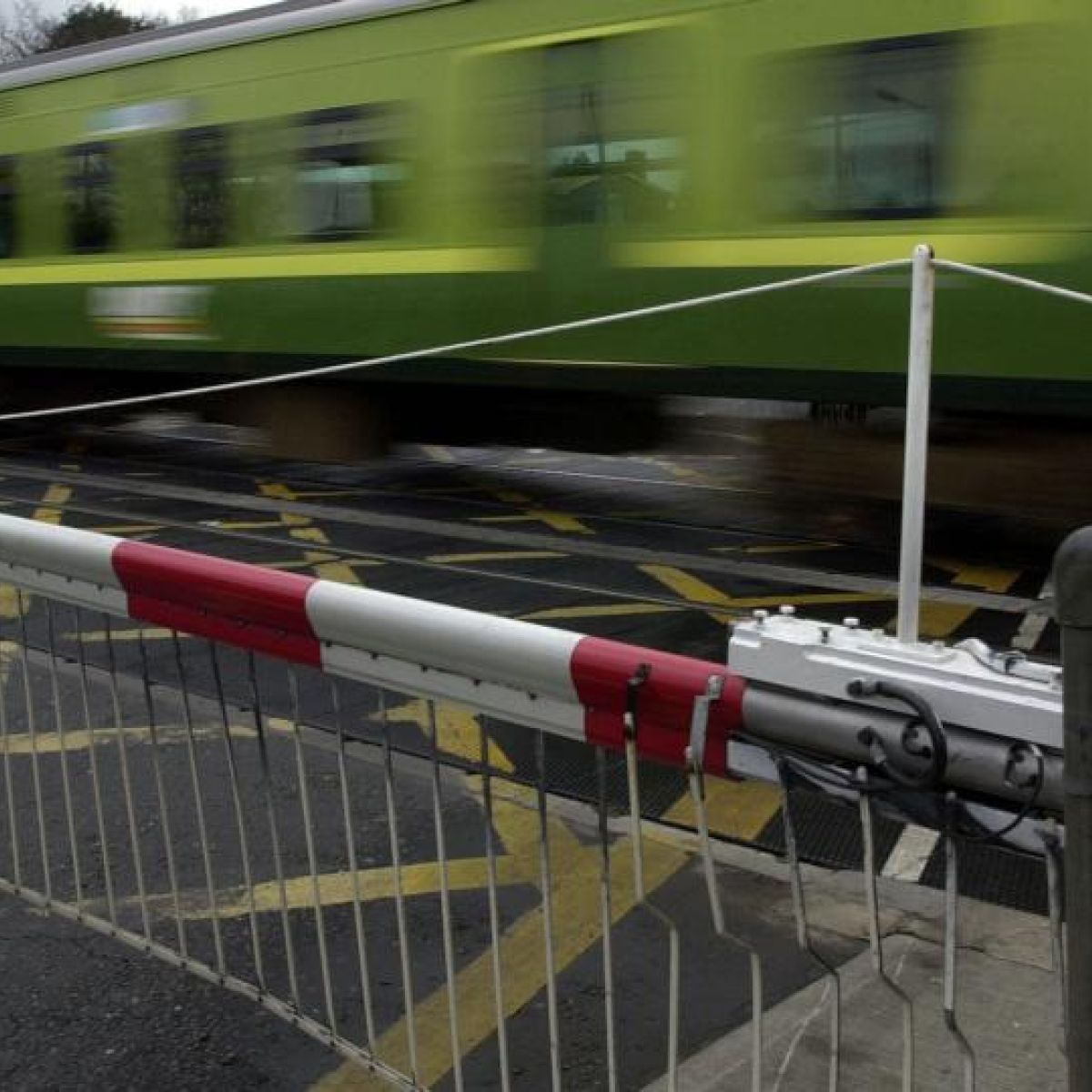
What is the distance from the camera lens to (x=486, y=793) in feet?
7.32

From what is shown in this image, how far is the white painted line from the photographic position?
3.48 m

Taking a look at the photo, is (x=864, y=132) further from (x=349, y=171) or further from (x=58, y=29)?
(x=58, y=29)

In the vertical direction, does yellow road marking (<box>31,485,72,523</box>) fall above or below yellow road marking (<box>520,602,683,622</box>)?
below

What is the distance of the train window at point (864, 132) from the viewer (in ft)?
22.1

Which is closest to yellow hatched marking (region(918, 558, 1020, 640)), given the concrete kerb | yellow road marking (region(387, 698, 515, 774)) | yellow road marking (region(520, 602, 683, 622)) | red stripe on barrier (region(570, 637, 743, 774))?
yellow road marking (region(520, 602, 683, 622))

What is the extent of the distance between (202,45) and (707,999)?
28.4 ft

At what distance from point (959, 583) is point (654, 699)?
5556 mm

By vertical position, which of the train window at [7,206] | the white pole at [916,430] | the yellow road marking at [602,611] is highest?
the train window at [7,206]

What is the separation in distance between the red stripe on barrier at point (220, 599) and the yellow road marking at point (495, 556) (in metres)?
5.14

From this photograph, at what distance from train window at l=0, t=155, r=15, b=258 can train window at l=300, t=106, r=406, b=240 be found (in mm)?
3499

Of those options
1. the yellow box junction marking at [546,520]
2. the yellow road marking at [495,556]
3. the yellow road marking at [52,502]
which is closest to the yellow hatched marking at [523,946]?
the yellow road marking at [495,556]

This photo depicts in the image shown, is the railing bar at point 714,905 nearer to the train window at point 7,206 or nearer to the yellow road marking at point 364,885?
the yellow road marking at point 364,885

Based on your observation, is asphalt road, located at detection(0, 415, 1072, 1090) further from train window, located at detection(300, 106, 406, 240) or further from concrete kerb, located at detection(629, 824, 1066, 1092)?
train window, located at detection(300, 106, 406, 240)

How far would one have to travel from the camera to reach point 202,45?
9734mm
